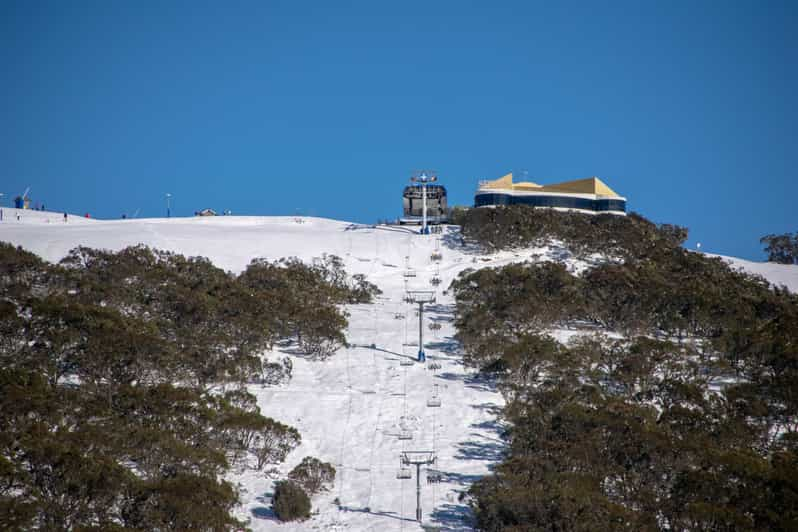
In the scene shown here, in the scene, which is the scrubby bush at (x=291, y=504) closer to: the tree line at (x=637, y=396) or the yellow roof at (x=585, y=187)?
the tree line at (x=637, y=396)

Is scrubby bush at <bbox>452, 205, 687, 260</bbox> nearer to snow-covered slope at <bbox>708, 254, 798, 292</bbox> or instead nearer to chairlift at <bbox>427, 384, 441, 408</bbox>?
snow-covered slope at <bbox>708, 254, 798, 292</bbox>

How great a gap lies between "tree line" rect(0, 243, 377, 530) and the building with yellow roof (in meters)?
45.5

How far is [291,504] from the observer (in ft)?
112

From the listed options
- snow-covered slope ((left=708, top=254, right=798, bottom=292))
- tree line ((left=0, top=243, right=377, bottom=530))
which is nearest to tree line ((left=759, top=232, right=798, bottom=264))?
snow-covered slope ((left=708, top=254, right=798, bottom=292))

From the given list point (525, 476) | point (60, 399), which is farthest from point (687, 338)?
point (60, 399)

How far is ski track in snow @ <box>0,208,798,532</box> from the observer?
35.9 metres

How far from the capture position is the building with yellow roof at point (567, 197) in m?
112

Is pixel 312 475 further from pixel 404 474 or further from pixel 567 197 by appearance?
pixel 567 197

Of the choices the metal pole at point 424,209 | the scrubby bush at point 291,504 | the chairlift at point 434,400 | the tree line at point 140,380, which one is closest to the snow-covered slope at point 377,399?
the chairlift at point 434,400

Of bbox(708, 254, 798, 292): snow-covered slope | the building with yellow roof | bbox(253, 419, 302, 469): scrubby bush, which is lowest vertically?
bbox(253, 419, 302, 469): scrubby bush

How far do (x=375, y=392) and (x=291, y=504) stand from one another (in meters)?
15.4

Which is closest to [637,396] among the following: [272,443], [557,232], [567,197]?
[272,443]

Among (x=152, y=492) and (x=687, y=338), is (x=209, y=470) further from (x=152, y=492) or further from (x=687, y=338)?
(x=687, y=338)

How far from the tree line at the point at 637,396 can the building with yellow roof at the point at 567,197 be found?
98.7 ft
